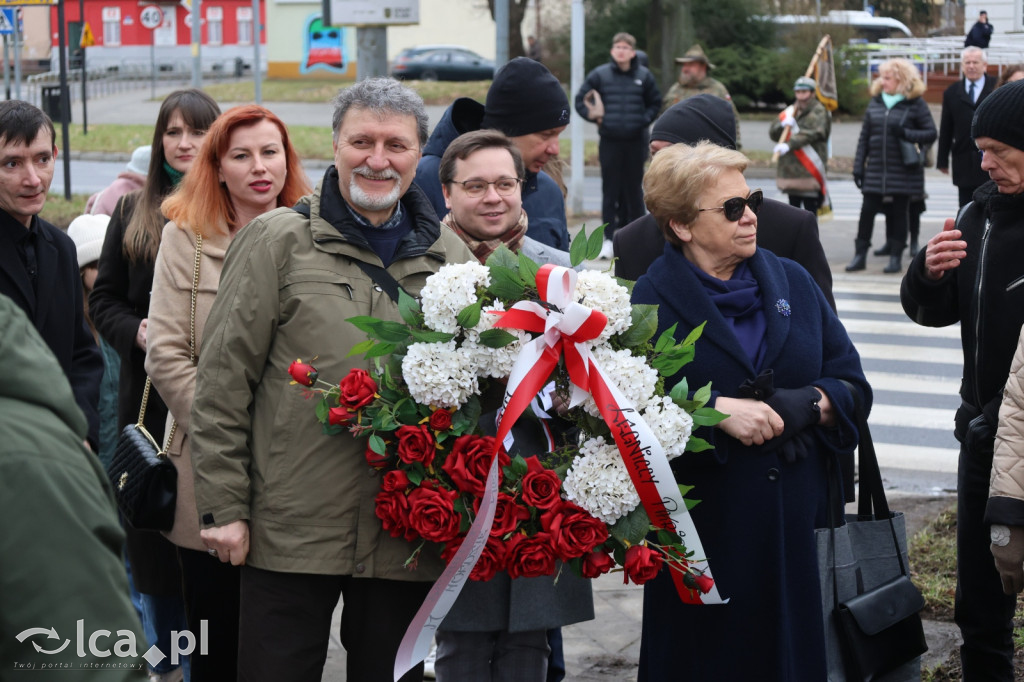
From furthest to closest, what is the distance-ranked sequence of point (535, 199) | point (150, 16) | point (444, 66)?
point (444, 66), point (150, 16), point (535, 199)

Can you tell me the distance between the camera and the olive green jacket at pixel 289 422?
3240 millimetres

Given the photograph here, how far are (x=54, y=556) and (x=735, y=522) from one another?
240 centimetres

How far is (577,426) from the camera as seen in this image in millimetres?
3238

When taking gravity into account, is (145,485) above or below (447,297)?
below

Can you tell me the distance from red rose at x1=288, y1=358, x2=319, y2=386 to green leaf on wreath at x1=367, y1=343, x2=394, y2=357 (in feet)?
0.49

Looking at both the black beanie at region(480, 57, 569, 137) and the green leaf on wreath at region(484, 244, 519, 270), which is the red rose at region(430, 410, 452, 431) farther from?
the black beanie at region(480, 57, 569, 137)

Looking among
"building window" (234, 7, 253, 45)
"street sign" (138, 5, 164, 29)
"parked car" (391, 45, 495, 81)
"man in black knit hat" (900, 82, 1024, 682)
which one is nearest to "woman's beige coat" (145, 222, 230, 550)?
"man in black knit hat" (900, 82, 1024, 682)

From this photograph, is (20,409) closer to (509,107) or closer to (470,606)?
(470,606)

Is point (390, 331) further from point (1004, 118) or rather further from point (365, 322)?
point (1004, 118)

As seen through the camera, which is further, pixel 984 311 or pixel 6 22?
pixel 6 22

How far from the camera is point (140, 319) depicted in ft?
14.5

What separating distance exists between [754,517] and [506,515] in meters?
0.87

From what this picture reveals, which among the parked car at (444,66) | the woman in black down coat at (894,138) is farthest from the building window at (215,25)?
the woman in black down coat at (894,138)

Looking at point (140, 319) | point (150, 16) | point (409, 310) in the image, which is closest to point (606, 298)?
point (409, 310)
